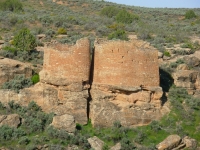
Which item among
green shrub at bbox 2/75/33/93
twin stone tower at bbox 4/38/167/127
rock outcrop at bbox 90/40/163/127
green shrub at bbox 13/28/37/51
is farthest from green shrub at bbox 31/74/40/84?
green shrub at bbox 13/28/37/51

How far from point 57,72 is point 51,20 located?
2101cm

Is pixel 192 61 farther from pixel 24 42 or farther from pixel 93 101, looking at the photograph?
pixel 24 42

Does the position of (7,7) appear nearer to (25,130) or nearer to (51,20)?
(51,20)

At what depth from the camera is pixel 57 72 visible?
605 inches

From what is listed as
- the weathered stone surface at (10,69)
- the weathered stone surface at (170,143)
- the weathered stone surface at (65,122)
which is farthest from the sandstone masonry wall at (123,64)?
the weathered stone surface at (10,69)

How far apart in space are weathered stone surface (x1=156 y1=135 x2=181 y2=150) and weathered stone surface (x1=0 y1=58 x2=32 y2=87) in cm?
810

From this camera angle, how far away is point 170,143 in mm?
14148

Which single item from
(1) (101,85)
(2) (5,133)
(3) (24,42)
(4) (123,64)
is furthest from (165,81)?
(3) (24,42)

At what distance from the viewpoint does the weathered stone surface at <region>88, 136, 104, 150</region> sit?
13684 mm

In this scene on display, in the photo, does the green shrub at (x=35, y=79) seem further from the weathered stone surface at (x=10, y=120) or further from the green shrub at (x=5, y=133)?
the green shrub at (x=5, y=133)

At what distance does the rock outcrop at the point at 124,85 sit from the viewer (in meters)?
15.4

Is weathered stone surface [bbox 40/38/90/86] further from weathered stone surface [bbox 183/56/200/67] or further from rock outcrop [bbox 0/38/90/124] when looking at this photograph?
weathered stone surface [bbox 183/56/200/67]

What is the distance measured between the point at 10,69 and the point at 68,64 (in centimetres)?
386

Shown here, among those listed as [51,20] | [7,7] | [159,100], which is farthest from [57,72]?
[7,7]
